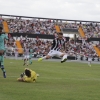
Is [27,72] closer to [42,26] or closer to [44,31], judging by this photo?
[44,31]

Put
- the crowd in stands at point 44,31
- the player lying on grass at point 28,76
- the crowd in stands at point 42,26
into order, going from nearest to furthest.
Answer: the player lying on grass at point 28,76 < the crowd in stands at point 44,31 < the crowd in stands at point 42,26

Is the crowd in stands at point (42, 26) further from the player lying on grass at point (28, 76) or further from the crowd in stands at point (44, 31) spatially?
the player lying on grass at point (28, 76)

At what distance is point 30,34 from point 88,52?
1071 centimetres

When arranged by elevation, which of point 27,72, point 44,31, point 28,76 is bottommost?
point 28,76

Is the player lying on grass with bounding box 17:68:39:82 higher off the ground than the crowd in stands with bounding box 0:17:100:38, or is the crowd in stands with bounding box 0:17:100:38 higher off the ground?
the crowd in stands with bounding box 0:17:100:38

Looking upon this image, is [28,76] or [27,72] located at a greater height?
[27,72]

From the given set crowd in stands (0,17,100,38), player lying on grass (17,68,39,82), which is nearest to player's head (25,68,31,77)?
player lying on grass (17,68,39,82)

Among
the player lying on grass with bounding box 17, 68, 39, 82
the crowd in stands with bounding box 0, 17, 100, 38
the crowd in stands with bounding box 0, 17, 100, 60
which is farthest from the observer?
the crowd in stands with bounding box 0, 17, 100, 38

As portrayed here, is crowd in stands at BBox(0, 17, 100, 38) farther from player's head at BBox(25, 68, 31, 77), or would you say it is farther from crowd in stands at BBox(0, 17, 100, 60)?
player's head at BBox(25, 68, 31, 77)

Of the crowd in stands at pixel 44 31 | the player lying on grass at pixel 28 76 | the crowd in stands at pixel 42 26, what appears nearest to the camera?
the player lying on grass at pixel 28 76

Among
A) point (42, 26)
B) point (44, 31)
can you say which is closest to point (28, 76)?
point (44, 31)

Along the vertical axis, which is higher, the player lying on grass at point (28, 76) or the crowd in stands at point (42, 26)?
the crowd in stands at point (42, 26)

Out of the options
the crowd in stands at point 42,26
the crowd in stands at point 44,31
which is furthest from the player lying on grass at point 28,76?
the crowd in stands at point 42,26

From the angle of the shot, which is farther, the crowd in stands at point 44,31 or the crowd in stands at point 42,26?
the crowd in stands at point 42,26
